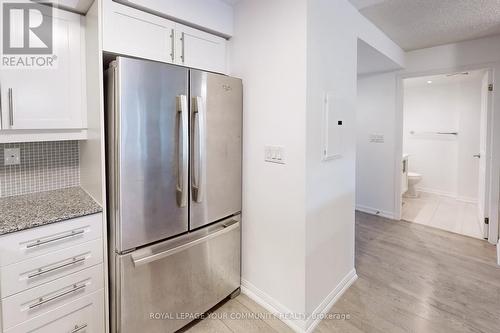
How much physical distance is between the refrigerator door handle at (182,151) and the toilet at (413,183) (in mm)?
4866

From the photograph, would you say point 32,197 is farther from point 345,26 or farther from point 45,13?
point 345,26

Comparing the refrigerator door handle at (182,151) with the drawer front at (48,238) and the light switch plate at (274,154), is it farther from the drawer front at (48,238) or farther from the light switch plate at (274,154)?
the light switch plate at (274,154)

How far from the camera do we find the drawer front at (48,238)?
1.25 metres

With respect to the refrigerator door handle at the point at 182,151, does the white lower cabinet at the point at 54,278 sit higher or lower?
lower

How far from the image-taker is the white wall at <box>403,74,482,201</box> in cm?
471

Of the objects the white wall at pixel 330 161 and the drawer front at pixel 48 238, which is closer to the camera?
the drawer front at pixel 48 238

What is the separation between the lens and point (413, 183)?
16.7 ft

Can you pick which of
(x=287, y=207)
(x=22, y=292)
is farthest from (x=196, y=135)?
(x=22, y=292)

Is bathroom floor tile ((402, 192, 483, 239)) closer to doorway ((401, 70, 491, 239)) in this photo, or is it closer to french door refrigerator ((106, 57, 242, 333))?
doorway ((401, 70, 491, 239))

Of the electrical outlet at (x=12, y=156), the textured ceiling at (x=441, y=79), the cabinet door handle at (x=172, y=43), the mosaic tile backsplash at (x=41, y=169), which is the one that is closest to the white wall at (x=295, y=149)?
the cabinet door handle at (x=172, y=43)

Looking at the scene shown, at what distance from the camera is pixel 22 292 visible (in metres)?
1.29

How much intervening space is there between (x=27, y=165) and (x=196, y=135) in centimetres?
122

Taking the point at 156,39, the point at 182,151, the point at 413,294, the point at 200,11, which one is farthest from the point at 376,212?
the point at 156,39

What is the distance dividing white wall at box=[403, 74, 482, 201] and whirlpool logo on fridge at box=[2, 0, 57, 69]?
17.0 feet
